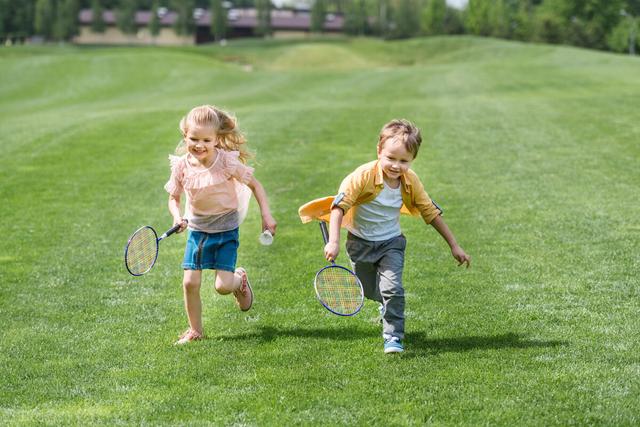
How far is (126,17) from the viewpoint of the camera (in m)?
117

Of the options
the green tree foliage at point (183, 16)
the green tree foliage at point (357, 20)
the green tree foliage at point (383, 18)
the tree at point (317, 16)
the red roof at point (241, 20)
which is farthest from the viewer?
the green tree foliage at point (383, 18)

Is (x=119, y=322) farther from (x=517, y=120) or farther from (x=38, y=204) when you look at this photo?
(x=517, y=120)

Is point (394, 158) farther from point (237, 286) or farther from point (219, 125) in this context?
point (237, 286)

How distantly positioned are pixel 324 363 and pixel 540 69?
35963 mm

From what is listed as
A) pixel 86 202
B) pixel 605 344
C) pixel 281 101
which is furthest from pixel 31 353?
pixel 281 101

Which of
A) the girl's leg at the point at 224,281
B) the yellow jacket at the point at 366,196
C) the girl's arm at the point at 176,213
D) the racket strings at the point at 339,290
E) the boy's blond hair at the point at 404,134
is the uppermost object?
the boy's blond hair at the point at 404,134

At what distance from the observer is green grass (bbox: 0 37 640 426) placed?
6219 millimetres

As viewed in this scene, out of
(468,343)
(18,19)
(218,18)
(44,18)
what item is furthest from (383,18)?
(468,343)

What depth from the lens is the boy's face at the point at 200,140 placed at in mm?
7684

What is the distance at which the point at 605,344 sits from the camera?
7.25 metres

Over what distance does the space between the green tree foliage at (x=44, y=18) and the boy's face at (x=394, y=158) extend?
107 meters

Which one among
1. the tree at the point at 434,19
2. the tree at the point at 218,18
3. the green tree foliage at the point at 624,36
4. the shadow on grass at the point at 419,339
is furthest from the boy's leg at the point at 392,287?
the tree at the point at 218,18

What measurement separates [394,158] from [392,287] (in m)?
1.01

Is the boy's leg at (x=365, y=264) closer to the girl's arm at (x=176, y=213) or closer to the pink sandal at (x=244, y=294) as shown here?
the pink sandal at (x=244, y=294)
